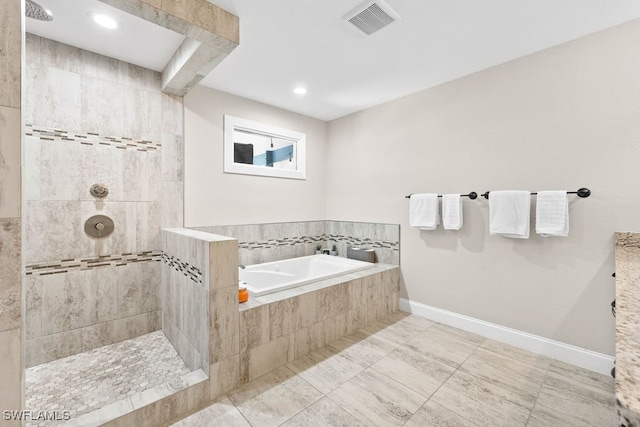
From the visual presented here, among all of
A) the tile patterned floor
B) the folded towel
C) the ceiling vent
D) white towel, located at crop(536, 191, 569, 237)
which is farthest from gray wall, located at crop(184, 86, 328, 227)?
white towel, located at crop(536, 191, 569, 237)

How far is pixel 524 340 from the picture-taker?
2279mm

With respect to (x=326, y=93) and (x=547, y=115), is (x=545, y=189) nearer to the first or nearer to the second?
(x=547, y=115)

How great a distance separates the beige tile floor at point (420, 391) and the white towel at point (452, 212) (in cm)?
106

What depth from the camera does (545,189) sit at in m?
2.17

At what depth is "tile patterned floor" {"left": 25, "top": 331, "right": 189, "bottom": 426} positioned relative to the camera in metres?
1.63

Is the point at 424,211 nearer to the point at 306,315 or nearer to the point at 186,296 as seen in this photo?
the point at 306,315

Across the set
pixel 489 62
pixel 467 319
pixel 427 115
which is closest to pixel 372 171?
pixel 427 115

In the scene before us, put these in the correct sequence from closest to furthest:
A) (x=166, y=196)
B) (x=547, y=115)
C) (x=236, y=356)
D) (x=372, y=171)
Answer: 1. (x=236, y=356)
2. (x=547, y=115)
3. (x=166, y=196)
4. (x=372, y=171)

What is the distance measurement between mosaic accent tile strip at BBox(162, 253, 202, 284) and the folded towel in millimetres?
2127

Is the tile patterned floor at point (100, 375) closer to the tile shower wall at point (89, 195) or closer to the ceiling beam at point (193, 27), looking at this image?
the tile shower wall at point (89, 195)

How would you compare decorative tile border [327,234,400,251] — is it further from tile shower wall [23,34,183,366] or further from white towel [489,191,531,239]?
tile shower wall [23,34,183,366]

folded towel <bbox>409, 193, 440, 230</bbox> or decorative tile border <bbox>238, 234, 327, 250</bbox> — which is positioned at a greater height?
folded towel <bbox>409, 193, 440, 230</bbox>

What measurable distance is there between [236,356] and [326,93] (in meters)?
2.70

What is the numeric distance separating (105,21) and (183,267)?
179 cm
